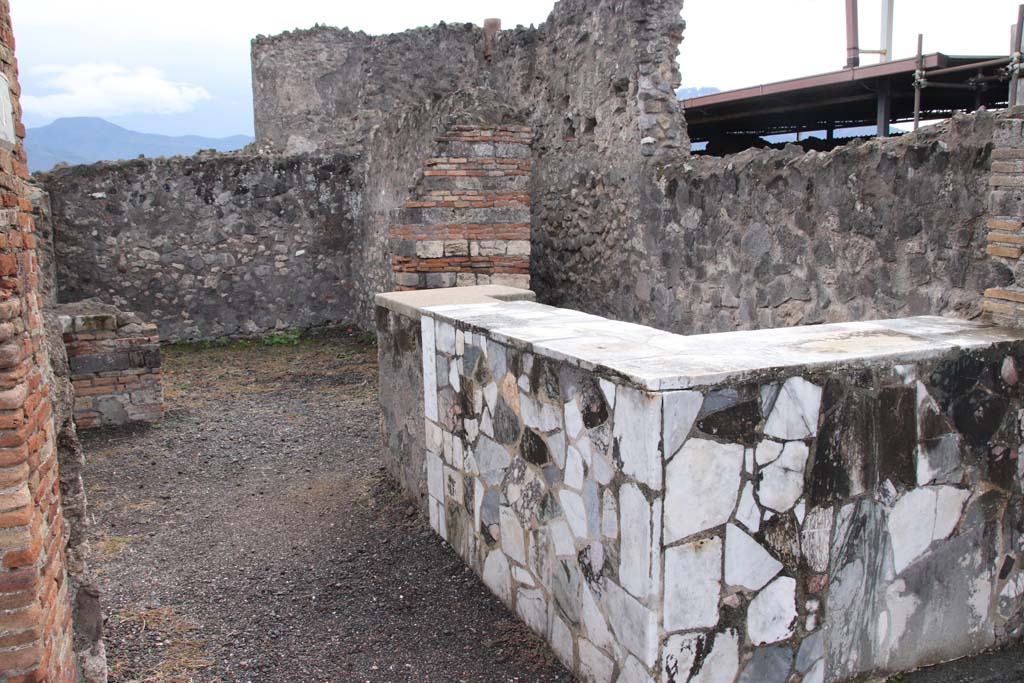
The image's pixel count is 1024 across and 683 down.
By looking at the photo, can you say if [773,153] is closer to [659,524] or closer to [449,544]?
[449,544]

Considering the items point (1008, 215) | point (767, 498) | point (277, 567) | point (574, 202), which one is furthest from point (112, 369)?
point (1008, 215)

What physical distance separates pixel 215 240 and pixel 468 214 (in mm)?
5411

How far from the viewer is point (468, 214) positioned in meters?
6.77

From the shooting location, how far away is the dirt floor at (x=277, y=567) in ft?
11.0

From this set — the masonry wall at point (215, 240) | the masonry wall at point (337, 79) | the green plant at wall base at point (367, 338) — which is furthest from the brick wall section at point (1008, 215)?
the masonry wall at point (337, 79)

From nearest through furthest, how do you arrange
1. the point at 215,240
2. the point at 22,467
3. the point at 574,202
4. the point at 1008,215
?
the point at 22,467 → the point at 1008,215 → the point at 574,202 → the point at 215,240

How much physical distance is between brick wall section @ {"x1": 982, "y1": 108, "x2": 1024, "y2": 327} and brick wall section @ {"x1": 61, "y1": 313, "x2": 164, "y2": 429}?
6109mm

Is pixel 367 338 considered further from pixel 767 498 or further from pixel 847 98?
pixel 767 498

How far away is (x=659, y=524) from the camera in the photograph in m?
2.51

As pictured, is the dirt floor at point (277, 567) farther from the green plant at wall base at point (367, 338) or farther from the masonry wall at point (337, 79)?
the masonry wall at point (337, 79)

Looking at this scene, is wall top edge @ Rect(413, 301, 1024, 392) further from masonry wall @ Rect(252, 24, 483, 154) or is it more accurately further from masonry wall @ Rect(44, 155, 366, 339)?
masonry wall @ Rect(252, 24, 483, 154)

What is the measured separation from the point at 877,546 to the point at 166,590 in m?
3.07

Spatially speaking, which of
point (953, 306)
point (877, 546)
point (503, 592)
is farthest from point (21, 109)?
point (953, 306)

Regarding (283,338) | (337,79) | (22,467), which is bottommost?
(283,338)
